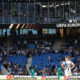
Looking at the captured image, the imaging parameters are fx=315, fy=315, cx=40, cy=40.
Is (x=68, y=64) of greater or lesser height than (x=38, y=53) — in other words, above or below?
above

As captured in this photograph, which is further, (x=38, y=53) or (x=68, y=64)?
(x=38, y=53)

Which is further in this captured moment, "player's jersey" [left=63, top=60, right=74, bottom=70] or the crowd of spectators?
the crowd of spectators

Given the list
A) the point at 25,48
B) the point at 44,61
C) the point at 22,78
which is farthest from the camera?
the point at 25,48

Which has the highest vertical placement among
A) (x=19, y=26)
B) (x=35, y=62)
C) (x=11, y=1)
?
(x=11, y=1)

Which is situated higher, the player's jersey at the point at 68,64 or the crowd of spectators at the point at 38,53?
the player's jersey at the point at 68,64

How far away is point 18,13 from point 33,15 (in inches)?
68.2

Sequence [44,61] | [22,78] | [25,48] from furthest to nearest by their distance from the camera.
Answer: [25,48], [44,61], [22,78]

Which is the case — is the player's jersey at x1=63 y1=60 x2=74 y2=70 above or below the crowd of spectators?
above

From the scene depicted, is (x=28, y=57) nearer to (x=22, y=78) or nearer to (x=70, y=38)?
(x=70, y=38)

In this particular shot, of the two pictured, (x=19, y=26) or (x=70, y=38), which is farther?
(x=70, y=38)

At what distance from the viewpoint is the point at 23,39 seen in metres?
39.4

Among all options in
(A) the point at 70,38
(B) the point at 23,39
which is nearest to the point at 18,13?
(B) the point at 23,39

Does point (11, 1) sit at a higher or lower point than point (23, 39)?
higher

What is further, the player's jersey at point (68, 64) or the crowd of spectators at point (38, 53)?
the crowd of spectators at point (38, 53)
